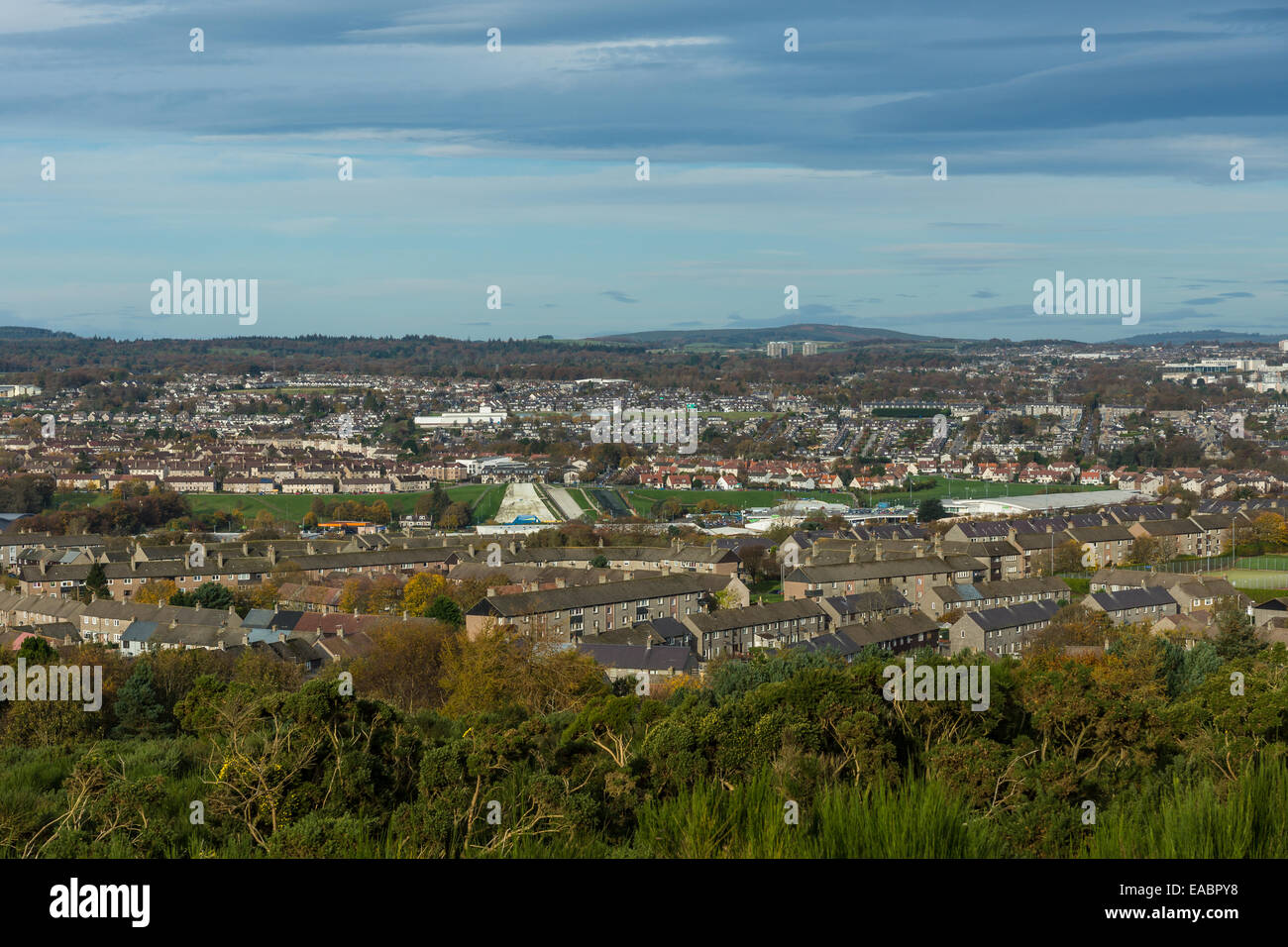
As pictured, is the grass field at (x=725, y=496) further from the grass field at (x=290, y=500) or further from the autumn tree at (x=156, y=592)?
the autumn tree at (x=156, y=592)

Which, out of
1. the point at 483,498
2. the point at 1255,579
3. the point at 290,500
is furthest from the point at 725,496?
the point at 1255,579

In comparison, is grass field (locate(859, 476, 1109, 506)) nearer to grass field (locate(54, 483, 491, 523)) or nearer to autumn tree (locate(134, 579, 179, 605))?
grass field (locate(54, 483, 491, 523))

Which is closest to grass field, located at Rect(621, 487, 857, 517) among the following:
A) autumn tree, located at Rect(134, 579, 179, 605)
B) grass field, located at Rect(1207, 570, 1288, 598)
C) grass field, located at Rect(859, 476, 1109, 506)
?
grass field, located at Rect(859, 476, 1109, 506)

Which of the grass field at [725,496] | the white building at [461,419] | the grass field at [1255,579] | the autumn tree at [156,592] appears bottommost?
the grass field at [1255,579]

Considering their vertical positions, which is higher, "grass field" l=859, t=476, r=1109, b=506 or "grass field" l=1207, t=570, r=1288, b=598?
"grass field" l=859, t=476, r=1109, b=506

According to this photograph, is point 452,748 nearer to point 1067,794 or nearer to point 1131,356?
point 1067,794

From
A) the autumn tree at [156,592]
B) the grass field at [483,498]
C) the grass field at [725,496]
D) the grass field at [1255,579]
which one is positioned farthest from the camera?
the grass field at [725,496]

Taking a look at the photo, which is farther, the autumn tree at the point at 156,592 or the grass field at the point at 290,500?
the grass field at the point at 290,500

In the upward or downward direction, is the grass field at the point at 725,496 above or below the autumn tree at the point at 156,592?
below

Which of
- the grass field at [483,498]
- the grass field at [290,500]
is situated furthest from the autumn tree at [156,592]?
the grass field at [483,498]

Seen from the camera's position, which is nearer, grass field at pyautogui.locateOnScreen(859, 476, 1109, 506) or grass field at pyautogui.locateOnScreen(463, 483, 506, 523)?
grass field at pyautogui.locateOnScreen(463, 483, 506, 523)

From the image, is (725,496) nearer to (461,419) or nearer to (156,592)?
(156,592)

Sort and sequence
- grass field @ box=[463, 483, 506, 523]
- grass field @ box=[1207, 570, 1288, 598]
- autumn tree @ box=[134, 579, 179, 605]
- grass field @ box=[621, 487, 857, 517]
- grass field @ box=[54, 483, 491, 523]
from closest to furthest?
autumn tree @ box=[134, 579, 179, 605]
grass field @ box=[1207, 570, 1288, 598]
grass field @ box=[463, 483, 506, 523]
grass field @ box=[54, 483, 491, 523]
grass field @ box=[621, 487, 857, 517]
